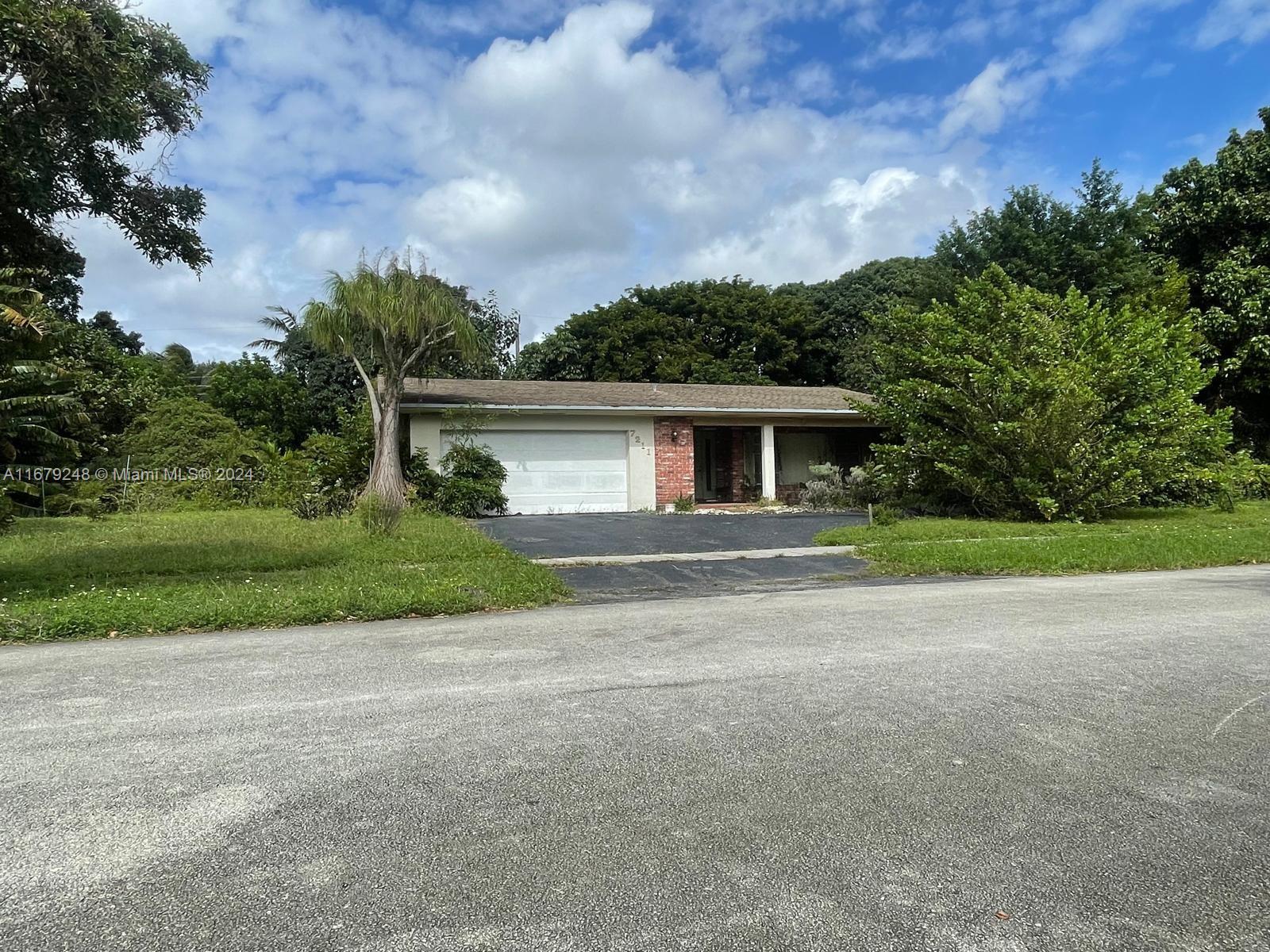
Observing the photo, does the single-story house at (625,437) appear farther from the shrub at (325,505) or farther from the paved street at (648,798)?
the paved street at (648,798)

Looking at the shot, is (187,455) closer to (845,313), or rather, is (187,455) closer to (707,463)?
(707,463)

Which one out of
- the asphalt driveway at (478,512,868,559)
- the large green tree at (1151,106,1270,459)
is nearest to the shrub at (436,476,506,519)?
the asphalt driveway at (478,512,868,559)

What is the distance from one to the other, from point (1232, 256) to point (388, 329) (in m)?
21.5

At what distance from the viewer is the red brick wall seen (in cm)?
2095

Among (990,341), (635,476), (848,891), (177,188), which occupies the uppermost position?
(177,188)

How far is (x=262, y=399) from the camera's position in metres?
31.3

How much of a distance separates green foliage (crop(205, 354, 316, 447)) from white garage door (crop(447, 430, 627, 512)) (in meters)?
13.7

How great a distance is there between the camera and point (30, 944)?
238 centimetres

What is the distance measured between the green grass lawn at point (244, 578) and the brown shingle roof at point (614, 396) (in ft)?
18.8

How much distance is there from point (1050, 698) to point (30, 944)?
4.60 meters

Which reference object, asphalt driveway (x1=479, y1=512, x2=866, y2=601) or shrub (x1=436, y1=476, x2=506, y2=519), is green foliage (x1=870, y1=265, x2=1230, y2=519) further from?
shrub (x1=436, y1=476, x2=506, y2=519)

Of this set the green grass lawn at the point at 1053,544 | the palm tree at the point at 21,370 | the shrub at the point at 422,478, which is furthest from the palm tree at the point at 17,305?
the green grass lawn at the point at 1053,544

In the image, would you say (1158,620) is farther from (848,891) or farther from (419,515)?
(419,515)

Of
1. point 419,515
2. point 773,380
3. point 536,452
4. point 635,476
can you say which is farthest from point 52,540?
point 773,380
